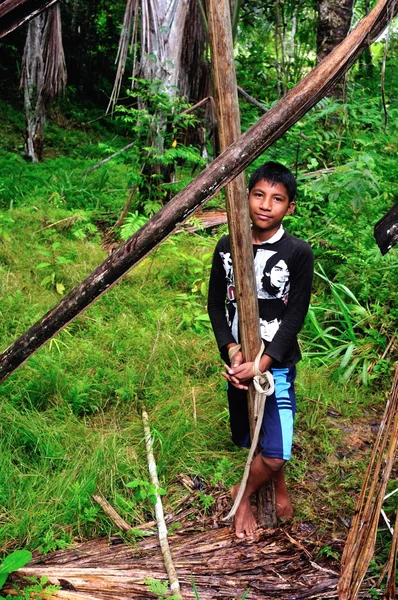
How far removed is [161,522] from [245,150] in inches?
61.5

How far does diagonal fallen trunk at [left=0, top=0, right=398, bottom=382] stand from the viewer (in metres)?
1.32

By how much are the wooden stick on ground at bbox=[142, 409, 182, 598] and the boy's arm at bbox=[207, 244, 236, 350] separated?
2.29 feet

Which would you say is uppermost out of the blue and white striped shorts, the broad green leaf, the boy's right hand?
the boy's right hand

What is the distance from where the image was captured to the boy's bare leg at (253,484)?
214 centimetres

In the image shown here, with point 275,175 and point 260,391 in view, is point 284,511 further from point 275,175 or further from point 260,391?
point 275,175

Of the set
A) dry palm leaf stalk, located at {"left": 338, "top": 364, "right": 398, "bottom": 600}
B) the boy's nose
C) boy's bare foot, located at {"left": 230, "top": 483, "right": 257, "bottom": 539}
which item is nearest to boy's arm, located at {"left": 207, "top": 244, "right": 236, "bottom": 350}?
the boy's nose

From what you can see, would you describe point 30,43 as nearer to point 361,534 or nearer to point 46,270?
point 46,270

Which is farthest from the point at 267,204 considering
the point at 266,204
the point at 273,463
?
the point at 273,463

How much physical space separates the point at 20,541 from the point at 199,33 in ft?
13.9

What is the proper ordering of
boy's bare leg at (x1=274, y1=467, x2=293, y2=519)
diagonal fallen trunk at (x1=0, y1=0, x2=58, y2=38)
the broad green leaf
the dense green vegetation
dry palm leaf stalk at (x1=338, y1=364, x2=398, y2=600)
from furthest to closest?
the dense green vegetation < boy's bare leg at (x1=274, y1=467, x2=293, y2=519) < the broad green leaf < dry palm leaf stalk at (x1=338, y1=364, x2=398, y2=600) < diagonal fallen trunk at (x1=0, y1=0, x2=58, y2=38)

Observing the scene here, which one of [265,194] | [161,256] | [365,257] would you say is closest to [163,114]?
[161,256]

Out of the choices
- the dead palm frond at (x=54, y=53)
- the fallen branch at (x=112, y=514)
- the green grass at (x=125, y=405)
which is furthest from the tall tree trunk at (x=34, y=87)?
the fallen branch at (x=112, y=514)

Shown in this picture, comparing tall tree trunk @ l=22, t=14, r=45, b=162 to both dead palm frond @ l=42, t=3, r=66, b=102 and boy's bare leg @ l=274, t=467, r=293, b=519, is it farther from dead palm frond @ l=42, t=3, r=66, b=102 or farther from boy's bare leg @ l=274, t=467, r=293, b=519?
boy's bare leg @ l=274, t=467, r=293, b=519

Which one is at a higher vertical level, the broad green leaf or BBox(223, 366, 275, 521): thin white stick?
BBox(223, 366, 275, 521): thin white stick
